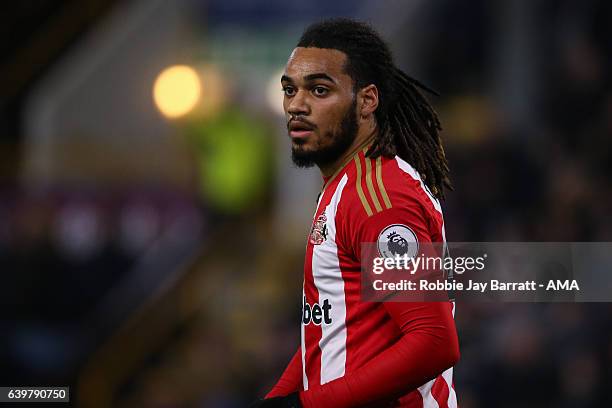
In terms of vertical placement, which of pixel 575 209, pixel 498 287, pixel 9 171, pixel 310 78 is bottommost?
pixel 498 287

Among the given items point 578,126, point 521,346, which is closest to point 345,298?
point 521,346

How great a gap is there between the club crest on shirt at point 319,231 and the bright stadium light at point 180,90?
26.4ft

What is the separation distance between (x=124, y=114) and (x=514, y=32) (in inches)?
221

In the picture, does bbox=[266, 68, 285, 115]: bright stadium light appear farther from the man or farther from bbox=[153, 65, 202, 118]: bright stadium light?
the man

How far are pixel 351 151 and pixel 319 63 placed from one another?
27 cm

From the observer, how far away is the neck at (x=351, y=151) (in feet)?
10.5

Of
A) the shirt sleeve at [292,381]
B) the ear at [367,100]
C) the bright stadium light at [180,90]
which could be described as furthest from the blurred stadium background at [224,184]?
the ear at [367,100]

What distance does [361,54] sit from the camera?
3199 mm

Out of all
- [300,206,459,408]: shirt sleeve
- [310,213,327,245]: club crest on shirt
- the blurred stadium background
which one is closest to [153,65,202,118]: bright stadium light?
the blurred stadium background

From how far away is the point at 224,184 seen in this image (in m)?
11.4

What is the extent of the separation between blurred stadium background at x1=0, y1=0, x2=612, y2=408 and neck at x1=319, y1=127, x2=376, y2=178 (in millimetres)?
3615

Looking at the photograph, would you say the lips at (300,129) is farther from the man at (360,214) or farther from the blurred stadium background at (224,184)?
the blurred stadium background at (224,184)

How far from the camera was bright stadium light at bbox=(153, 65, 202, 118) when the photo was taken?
36.3ft

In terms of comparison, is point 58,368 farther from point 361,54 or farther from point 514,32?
point 361,54
